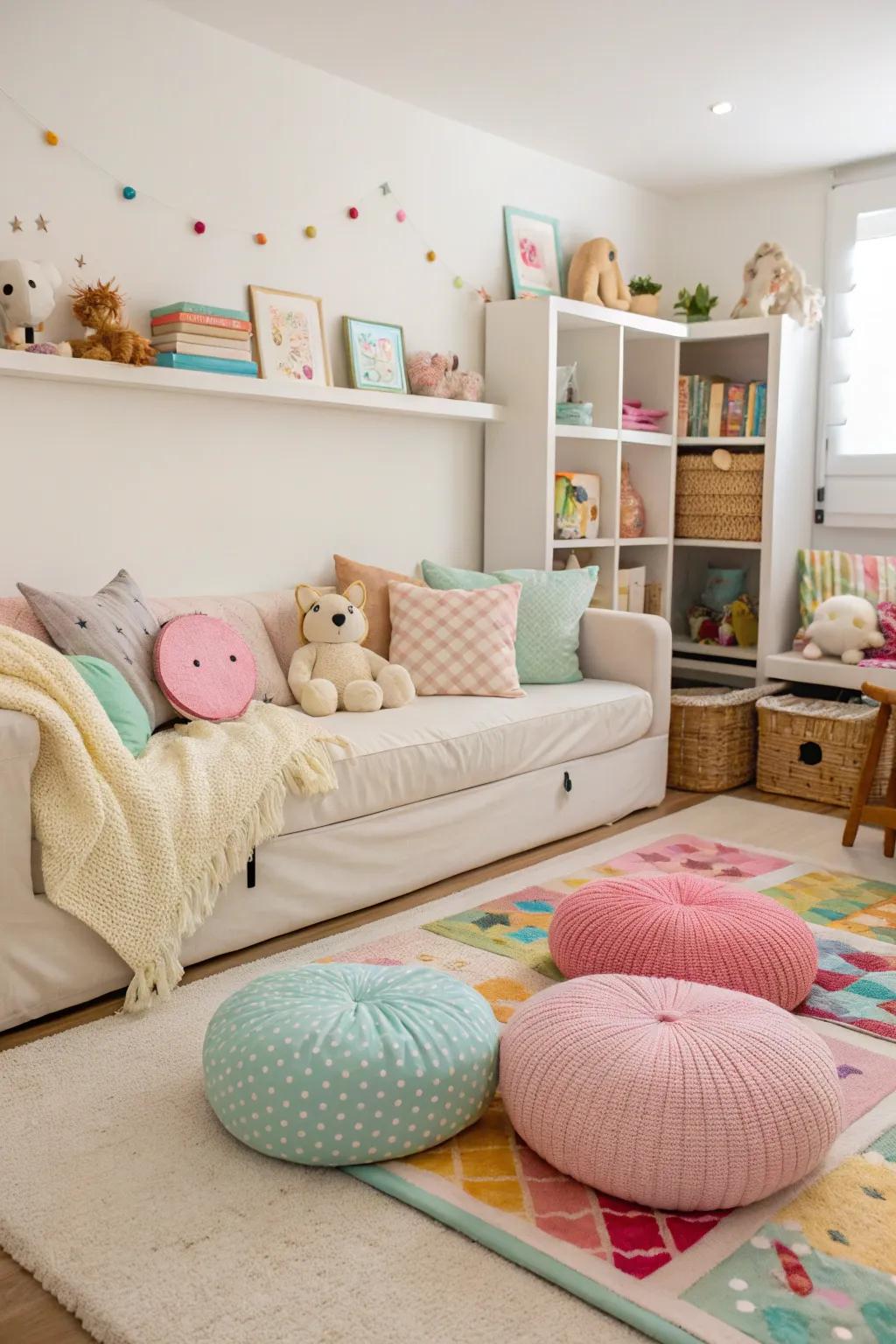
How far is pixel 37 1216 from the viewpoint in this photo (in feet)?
5.65

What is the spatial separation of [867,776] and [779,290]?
82.9 inches

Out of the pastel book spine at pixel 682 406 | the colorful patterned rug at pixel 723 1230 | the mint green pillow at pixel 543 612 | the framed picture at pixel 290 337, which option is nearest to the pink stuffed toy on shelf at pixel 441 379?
the framed picture at pixel 290 337

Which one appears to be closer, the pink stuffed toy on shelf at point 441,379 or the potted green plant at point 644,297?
the pink stuffed toy on shelf at point 441,379

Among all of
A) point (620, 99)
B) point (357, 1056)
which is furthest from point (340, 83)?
point (357, 1056)

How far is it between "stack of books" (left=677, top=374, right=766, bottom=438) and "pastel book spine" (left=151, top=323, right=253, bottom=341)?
7.10 feet

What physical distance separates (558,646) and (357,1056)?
2.24m

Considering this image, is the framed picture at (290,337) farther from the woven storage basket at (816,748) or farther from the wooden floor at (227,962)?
the woven storage basket at (816,748)

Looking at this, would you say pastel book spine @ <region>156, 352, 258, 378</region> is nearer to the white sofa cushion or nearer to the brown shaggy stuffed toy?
the brown shaggy stuffed toy

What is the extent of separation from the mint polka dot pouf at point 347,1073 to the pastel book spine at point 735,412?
332cm

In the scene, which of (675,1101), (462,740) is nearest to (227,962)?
(462,740)

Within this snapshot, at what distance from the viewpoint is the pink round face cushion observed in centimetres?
288

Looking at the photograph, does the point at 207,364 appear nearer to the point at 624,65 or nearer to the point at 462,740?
the point at 462,740

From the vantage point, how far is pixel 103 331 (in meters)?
3.00

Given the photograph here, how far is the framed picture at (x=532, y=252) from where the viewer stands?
4.34 m
